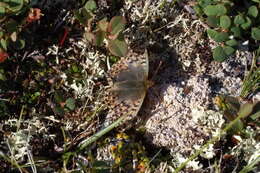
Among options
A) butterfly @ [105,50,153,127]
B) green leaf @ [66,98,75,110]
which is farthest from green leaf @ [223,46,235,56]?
green leaf @ [66,98,75,110]

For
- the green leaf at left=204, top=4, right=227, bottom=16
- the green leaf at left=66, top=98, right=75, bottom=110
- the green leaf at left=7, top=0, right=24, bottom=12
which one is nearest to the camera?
the green leaf at left=7, top=0, right=24, bottom=12

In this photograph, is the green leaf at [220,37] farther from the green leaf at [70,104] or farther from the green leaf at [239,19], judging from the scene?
the green leaf at [70,104]

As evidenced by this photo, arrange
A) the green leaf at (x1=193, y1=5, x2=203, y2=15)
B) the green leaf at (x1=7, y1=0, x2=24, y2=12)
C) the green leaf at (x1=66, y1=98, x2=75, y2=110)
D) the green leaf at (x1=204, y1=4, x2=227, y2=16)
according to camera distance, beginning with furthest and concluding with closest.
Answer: the green leaf at (x1=193, y1=5, x2=203, y2=15) → the green leaf at (x1=204, y1=4, x2=227, y2=16) → the green leaf at (x1=66, y1=98, x2=75, y2=110) → the green leaf at (x1=7, y1=0, x2=24, y2=12)

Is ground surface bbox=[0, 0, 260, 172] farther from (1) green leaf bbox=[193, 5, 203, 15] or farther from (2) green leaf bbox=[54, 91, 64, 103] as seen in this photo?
(1) green leaf bbox=[193, 5, 203, 15]

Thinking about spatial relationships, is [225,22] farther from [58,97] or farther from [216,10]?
[58,97]

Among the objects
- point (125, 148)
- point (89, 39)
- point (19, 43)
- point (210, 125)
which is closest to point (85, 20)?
point (89, 39)

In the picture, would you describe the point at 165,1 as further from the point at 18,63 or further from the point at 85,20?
the point at 18,63

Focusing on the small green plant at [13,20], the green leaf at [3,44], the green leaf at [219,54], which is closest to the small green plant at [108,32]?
the small green plant at [13,20]
